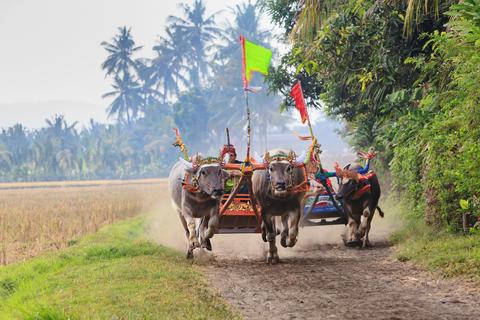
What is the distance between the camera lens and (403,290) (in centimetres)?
878

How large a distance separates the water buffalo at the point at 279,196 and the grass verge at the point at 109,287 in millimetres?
1410

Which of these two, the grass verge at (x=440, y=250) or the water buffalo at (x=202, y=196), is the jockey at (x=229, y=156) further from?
the grass verge at (x=440, y=250)

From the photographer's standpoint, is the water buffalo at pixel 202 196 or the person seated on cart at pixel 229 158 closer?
the water buffalo at pixel 202 196

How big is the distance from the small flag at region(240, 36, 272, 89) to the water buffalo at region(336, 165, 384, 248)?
234 cm

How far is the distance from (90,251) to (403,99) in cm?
678

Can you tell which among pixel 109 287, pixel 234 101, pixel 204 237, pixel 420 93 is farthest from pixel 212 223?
pixel 234 101

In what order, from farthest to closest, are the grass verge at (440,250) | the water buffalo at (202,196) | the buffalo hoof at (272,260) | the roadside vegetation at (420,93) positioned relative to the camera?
the buffalo hoof at (272,260), the water buffalo at (202,196), the roadside vegetation at (420,93), the grass verge at (440,250)

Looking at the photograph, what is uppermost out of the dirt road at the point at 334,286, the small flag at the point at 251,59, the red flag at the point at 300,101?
the small flag at the point at 251,59

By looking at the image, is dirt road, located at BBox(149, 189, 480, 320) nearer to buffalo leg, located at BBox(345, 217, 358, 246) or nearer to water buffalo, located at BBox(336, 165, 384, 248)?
buffalo leg, located at BBox(345, 217, 358, 246)

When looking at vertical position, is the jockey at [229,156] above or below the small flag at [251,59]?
below

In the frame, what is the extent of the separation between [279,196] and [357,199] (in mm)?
2548

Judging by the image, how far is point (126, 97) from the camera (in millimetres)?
86812

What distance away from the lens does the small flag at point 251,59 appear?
13.1 m

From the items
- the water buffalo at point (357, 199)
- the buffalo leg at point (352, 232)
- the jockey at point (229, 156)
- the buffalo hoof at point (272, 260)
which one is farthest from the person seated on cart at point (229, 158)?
the buffalo leg at point (352, 232)
